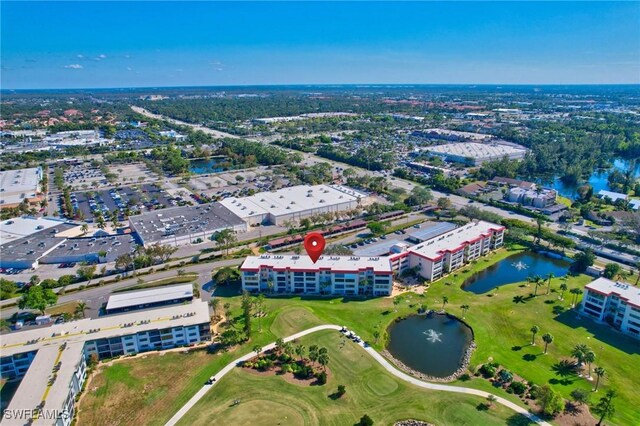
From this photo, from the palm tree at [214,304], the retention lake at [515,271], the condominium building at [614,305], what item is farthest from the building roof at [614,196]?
the palm tree at [214,304]

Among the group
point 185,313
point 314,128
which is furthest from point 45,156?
point 185,313

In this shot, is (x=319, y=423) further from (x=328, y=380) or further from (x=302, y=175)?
(x=302, y=175)

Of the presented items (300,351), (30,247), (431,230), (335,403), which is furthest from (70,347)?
(431,230)

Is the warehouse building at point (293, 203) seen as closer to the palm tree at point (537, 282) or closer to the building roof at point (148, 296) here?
the building roof at point (148, 296)

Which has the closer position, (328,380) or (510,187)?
(328,380)

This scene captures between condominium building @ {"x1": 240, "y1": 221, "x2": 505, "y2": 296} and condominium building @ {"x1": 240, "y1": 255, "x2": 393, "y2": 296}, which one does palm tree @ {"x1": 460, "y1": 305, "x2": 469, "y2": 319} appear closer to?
condominium building @ {"x1": 240, "y1": 221, "x2": 505, "y2": 296}
